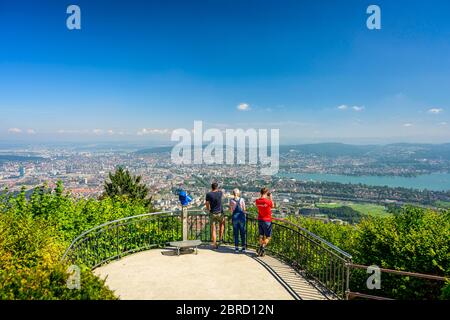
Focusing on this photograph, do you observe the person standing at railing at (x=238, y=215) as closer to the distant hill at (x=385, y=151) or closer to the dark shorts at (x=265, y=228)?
the dark shorts at (x=265, y=228)

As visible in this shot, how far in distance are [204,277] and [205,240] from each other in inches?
115

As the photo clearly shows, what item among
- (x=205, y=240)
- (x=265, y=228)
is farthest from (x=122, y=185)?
(x=265, y=228)

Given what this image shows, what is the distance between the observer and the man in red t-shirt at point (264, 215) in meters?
7.75

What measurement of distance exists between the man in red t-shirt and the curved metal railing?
0.44 metres

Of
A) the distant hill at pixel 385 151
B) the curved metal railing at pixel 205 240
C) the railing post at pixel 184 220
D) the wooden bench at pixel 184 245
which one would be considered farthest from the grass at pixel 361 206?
the distant hill at pixel 385 151

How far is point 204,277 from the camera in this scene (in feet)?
21.7

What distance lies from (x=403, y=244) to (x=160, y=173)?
38371 mm

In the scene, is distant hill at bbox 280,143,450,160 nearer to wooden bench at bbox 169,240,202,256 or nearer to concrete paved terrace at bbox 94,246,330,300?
wooden bench at bbox 169,240,202,256

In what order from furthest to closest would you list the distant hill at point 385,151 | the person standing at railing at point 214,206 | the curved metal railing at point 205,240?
the distant hill at point 385,151 < the person standing at railing at point 214,206 < the curved metal railing at point 205,240

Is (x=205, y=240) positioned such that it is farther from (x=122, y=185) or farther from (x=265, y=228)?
(x=122, y=185)

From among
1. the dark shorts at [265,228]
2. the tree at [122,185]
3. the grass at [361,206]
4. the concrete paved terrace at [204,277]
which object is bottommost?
the grass at [361,206]

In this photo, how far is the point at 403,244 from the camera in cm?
1235

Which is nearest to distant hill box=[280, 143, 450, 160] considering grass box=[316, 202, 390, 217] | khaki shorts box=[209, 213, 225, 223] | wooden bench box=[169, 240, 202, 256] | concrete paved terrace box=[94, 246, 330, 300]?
grass box=[316, 202, 390, 217]

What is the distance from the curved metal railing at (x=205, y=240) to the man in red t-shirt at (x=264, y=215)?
436 millimetres
